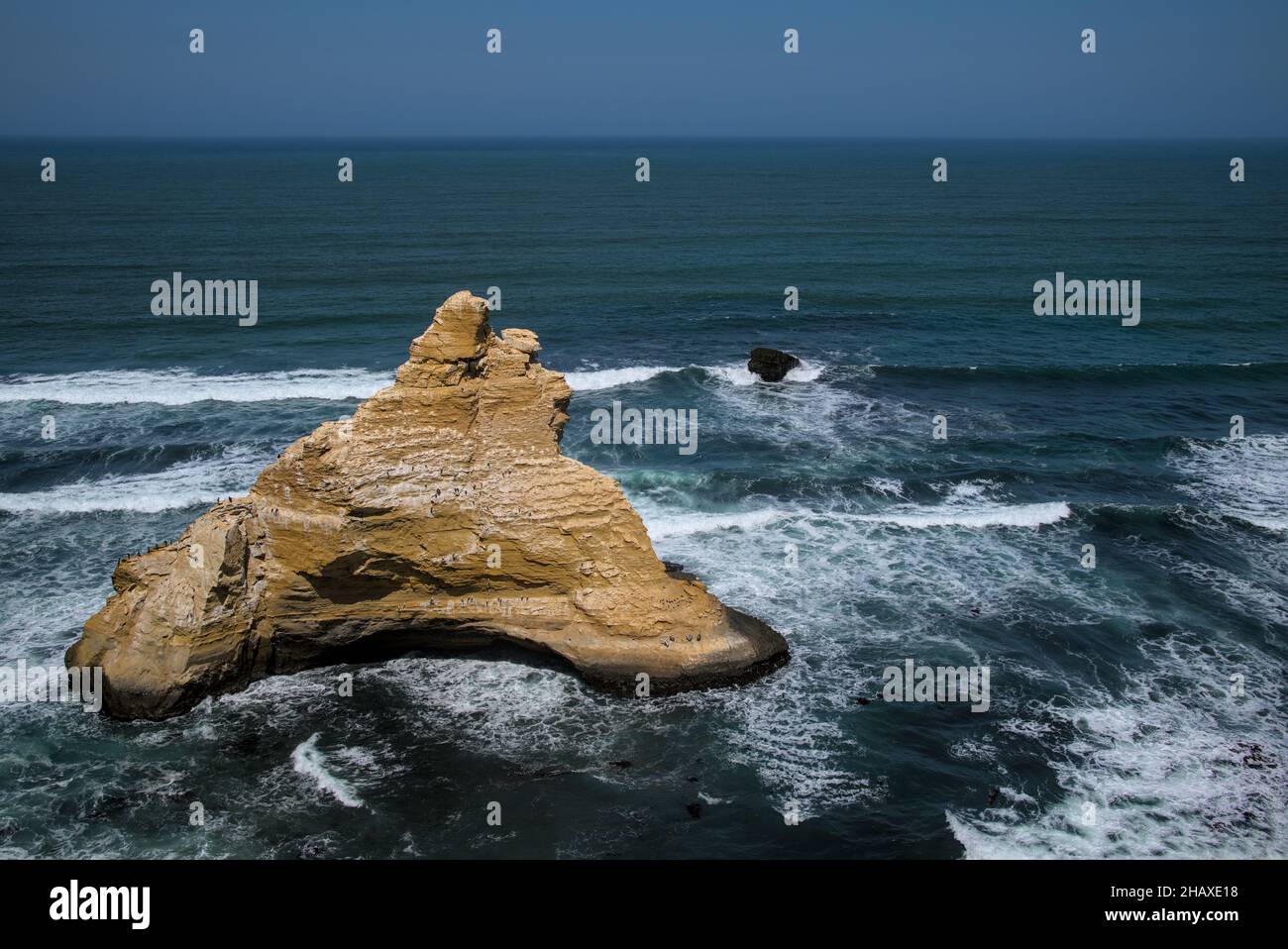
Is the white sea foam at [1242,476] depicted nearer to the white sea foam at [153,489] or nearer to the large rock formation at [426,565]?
the large rock formation at [426,565]

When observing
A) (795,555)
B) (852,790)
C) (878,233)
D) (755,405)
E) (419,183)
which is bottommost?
(852,790)

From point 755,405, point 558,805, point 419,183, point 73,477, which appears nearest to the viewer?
point 558,805

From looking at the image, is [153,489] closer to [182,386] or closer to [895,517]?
[182,386]

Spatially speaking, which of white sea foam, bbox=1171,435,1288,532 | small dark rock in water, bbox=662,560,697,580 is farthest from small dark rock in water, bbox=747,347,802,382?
small dark rock in water, bbox=662,560,697,580

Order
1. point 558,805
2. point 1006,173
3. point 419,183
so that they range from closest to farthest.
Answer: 1. point 558,805
2. point 419,183
3. point 1006,173

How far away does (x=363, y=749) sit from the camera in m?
17.7

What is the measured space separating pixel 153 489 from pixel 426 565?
13464 mm

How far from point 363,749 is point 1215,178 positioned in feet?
446

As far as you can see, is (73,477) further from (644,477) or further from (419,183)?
(419,183)

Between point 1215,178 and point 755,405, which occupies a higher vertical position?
point 1215,178

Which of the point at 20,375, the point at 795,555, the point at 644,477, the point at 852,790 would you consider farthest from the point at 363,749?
the point at 20,375

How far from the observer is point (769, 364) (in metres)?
39.2

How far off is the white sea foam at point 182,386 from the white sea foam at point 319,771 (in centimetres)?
2044

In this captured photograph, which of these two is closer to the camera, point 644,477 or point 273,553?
point 273,553
